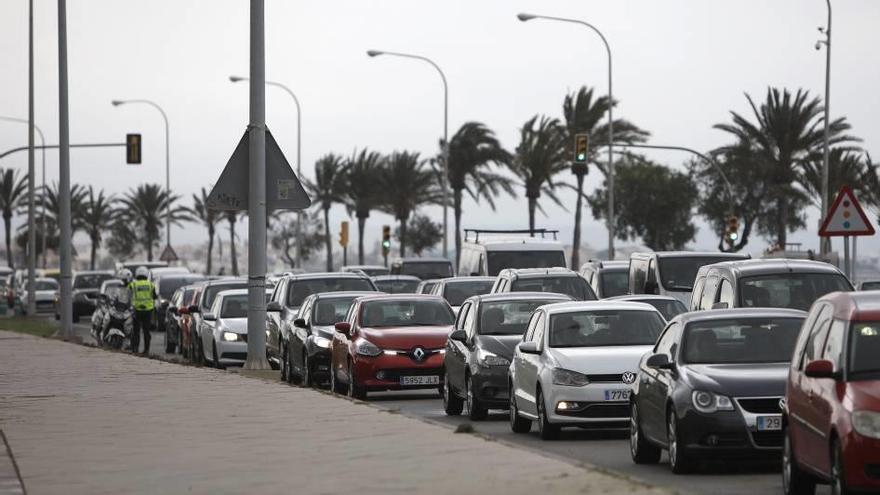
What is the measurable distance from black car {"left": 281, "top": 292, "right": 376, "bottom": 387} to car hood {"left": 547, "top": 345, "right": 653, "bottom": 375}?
9.66m

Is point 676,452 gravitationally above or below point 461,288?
below

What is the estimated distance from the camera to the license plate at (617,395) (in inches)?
738

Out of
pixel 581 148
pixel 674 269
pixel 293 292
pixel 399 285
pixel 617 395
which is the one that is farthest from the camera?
pixel 581 148

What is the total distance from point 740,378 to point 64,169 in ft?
102

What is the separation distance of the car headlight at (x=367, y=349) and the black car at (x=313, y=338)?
2.71m

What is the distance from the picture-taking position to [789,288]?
77.3ft

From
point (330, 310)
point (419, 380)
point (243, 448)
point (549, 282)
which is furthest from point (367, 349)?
point (243, 448)

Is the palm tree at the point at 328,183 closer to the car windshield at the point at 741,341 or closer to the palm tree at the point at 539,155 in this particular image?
the palm tree at the point at 539,155

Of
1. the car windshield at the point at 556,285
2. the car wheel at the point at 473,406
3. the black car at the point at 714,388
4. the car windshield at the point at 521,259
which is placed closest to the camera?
the black car at the point at 714,388

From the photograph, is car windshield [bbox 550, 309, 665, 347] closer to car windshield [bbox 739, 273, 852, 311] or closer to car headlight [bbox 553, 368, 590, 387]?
car headlight [bbox 553, 368, 590, 387]

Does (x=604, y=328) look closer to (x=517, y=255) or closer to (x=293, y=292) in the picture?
(x=293, y=292)

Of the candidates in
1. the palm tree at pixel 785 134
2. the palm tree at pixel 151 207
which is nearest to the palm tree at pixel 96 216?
the palm tree at pixel 151 207

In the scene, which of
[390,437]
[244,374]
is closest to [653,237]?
[244,374]

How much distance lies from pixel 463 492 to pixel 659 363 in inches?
146
